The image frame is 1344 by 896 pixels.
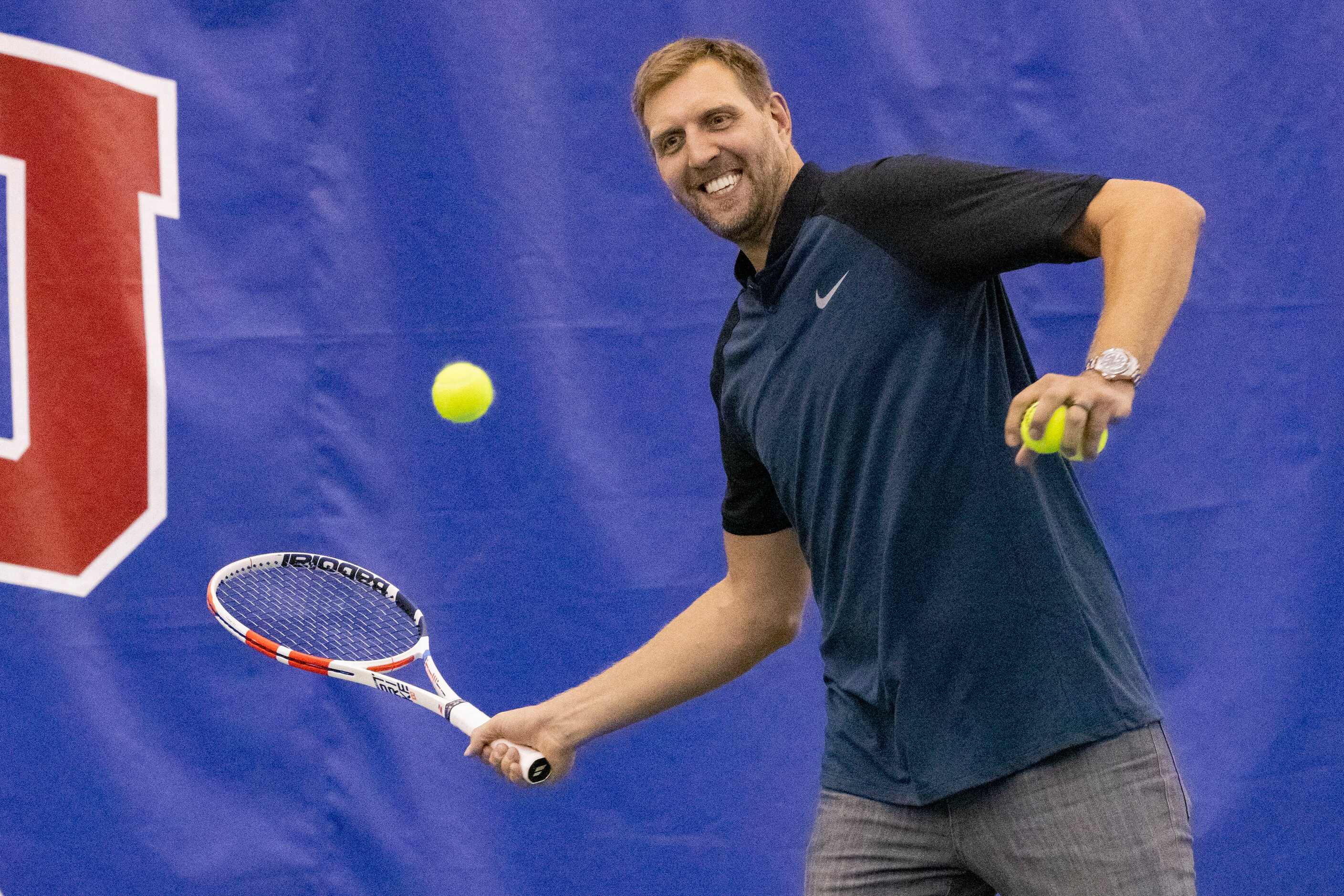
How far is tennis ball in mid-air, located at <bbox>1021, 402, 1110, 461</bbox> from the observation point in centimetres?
128

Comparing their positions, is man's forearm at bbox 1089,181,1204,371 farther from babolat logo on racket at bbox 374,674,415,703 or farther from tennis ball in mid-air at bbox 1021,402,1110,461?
babolat logo on racket at bbox 374,674,415,703

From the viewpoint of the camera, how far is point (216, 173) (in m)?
2.74

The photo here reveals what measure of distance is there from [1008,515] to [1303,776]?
182 centimetres

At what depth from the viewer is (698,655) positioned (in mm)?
2082

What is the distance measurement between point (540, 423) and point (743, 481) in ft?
2.93

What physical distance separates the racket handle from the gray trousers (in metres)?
0.53

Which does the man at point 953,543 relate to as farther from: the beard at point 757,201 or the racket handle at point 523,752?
the racket handle at point 523,752

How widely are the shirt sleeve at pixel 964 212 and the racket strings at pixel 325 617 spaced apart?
1432 mm

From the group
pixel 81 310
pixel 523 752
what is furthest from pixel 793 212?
pixel 81 310

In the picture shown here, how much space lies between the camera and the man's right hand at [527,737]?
201 cm

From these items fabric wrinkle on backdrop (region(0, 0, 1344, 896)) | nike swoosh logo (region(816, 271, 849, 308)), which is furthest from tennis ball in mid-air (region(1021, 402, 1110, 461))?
fabric wrinkle on backdrop (region(0, 0, 1344, 896))

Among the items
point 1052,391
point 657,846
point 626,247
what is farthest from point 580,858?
point 1052,391

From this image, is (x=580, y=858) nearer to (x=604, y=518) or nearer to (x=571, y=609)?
(x=571, y=609)

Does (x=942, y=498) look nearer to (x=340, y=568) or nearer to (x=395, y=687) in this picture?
(x=395, y=687)
